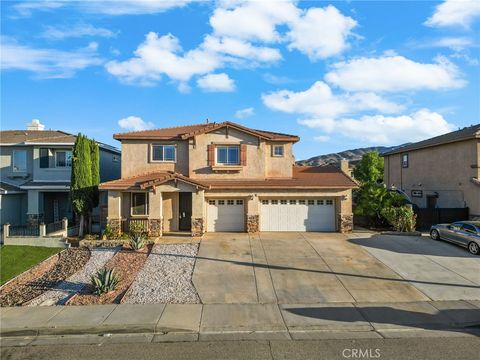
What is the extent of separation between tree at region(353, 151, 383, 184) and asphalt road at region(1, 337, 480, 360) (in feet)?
91.2

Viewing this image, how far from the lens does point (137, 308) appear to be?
999 centimetres

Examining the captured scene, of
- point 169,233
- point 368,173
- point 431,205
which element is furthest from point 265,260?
point 368,173

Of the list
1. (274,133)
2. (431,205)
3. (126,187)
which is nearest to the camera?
(126,187)

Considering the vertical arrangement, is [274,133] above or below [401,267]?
above

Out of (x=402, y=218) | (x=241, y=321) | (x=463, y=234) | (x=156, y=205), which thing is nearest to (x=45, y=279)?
(x=156, y=205)

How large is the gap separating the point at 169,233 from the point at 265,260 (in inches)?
277

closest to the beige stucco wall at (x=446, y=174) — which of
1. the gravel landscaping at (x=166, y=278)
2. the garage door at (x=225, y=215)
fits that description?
the garage door at (x=225, y=215)

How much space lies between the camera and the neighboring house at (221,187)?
61.7 ft

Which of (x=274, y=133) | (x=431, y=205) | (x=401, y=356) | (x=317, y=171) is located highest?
(x=274, y=133)

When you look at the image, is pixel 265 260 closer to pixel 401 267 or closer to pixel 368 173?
pixel 401 267

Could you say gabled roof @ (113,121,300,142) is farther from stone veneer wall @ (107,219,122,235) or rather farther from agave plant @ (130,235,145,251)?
agave plant @ (130,235,145,251)

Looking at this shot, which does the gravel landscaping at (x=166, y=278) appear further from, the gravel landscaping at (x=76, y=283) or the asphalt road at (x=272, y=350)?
the asphalt road at (x=272, y=350)

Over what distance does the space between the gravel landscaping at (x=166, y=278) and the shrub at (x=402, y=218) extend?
1191 cm

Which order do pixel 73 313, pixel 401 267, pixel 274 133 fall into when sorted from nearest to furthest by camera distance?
pixel 73 313 < pixel 401 267 < pixel 274 133
